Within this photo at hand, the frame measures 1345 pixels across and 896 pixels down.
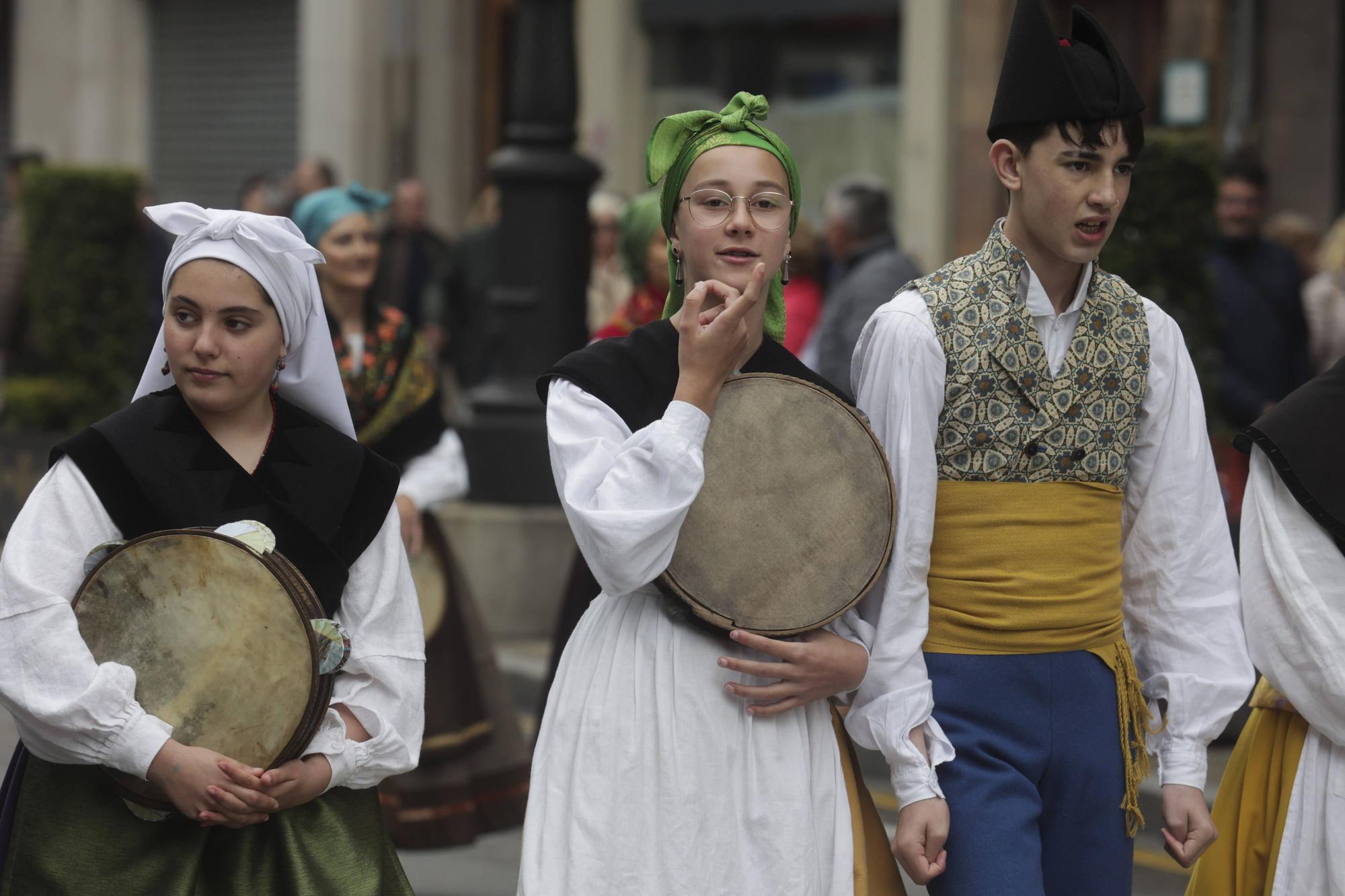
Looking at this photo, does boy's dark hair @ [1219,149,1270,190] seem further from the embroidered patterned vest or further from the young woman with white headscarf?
the young woman with white headscarf

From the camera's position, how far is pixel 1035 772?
10.6ft

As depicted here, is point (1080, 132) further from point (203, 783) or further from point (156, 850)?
point (156, 850)

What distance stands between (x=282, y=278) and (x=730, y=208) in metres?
0.77

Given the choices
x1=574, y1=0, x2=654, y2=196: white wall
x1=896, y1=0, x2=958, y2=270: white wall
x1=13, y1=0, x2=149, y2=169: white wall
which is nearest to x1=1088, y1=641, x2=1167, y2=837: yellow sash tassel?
x1=896, y1=0, x2=958, y2=270: white wall

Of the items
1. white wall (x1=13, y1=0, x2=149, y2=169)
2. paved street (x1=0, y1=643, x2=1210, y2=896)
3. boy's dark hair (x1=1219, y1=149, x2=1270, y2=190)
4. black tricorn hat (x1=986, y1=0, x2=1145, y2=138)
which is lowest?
paved street (x1=0, y1=643, x2=1210, y2=896)

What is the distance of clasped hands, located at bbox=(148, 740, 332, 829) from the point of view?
296cm

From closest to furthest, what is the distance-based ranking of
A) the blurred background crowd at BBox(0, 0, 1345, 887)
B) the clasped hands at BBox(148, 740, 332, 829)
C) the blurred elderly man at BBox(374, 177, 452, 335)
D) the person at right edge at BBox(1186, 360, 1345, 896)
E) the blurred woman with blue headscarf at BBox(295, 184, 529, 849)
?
1. the clasped hands at BBox(148, 740, 332, 829)
2. the person at right edge at BBox(1186, 360, 1345, 896)
3. the blurred woman with blue headscarf at BBox(295, 184, 529, 849)
4. the blurred background crowd at BBox(0, 0, 1345, 887)
5. the blurred elderly man at BBox(374, 177, 452, 335)

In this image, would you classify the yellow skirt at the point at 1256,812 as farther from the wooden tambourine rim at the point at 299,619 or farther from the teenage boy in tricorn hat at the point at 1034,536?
the wooden tambourine rim at the point at 299,619

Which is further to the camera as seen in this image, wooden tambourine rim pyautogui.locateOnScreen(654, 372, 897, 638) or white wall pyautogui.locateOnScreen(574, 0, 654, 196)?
white wall pyautogui.locateOnScreen(574, 0, 654, 196)

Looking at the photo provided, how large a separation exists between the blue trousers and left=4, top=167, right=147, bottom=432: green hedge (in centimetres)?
951

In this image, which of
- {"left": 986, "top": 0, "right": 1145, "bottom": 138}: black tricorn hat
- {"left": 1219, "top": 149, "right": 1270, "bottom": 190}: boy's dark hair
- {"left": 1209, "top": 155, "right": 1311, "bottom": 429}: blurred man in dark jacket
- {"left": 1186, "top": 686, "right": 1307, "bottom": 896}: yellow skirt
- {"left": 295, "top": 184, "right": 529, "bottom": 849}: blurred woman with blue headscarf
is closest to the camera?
{"left": 986, "top": 0, "right": 1145, "bottom": 138}: black tricorn hat

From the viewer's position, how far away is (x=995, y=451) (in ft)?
10.7

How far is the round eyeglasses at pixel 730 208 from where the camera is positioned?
125 inches

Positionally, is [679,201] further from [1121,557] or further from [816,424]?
[1121,557]
